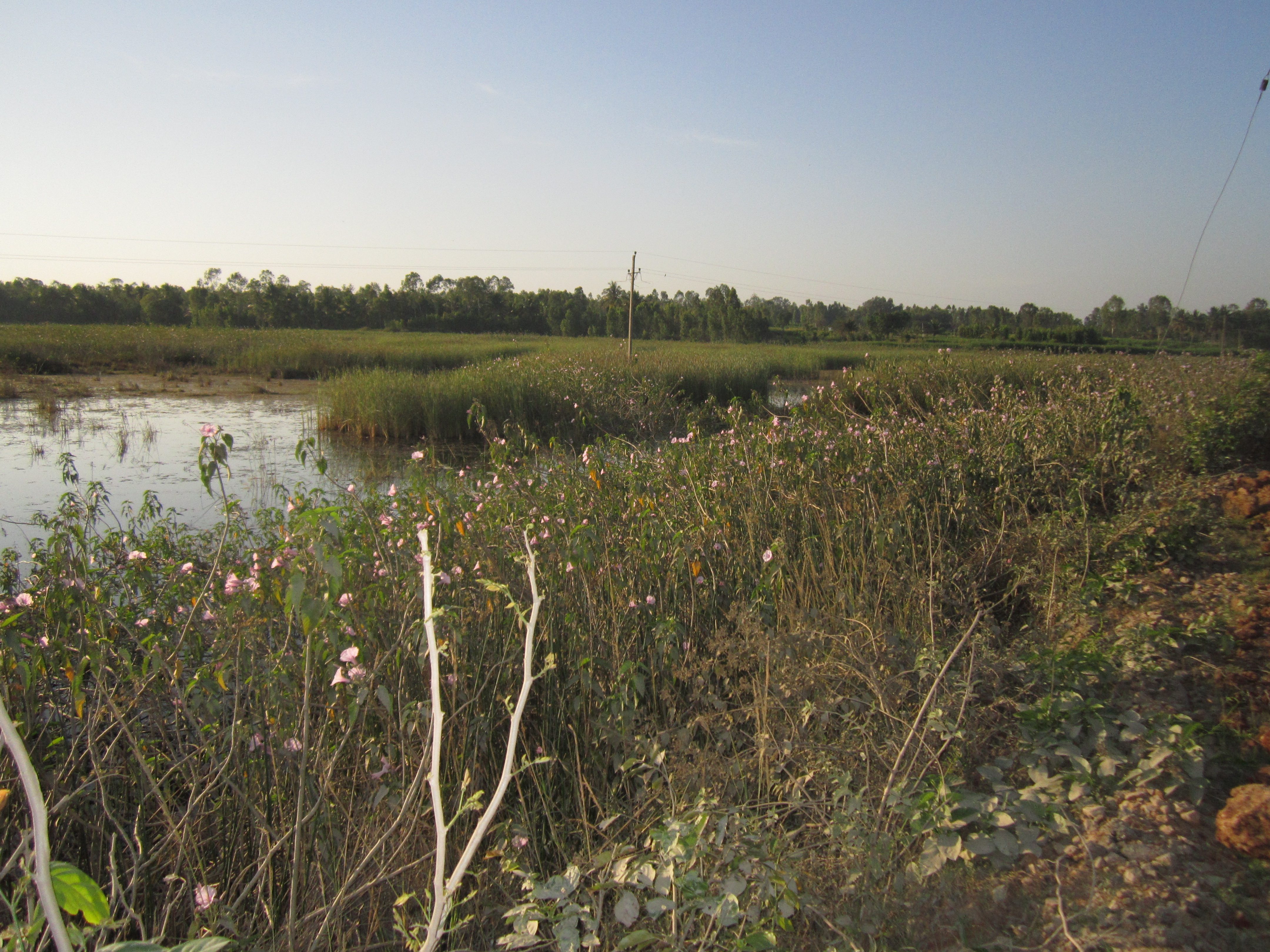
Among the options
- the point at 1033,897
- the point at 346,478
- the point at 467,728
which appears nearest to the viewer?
the point at 1033,897

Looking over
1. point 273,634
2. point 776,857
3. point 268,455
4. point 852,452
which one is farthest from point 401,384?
point 776,857

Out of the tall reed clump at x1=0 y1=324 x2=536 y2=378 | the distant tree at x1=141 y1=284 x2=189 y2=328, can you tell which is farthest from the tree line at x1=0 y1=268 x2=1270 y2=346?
the tall reed clump at x1=0 y1=324 x2=536 y2=378

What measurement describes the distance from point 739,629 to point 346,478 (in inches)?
244

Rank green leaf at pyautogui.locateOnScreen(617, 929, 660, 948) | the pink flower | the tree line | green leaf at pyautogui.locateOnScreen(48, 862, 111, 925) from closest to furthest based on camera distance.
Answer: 1. green leaf at pyautogui.locateOnScreen(48, 862, 111, 925)
2. green leaf at pyautogui.locateOnScreen(617, 929, 660, 948)
3. the pink flower
4. the tree line

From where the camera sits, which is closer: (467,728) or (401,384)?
(467,728)

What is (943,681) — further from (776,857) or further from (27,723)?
(27,723)

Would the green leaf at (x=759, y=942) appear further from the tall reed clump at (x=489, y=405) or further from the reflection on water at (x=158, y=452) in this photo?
the tall reed clump at (x=489, y=405)

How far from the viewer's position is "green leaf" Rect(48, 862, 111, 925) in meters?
0.67

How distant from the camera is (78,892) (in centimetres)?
68

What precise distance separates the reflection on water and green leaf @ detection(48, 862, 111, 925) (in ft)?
12.9

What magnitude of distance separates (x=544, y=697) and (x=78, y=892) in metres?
1.98

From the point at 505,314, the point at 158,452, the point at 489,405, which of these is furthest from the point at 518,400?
the point at 505,314

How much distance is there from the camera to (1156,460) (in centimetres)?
427

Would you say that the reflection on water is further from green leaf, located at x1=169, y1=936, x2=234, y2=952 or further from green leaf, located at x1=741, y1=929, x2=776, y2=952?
green leaf, located at x1=169, y1=936, x2=234, y2=952
